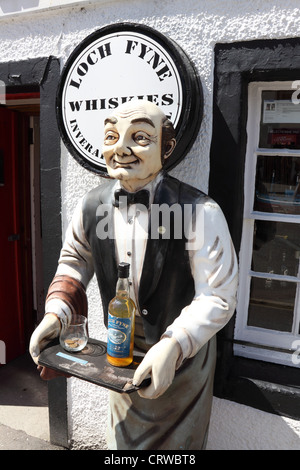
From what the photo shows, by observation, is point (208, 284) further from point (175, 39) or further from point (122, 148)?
point (175, 39)

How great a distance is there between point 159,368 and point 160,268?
15.4 inches

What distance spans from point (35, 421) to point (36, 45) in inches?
110

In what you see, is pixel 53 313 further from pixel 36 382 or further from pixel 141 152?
pixel 36 382

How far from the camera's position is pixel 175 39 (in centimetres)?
218

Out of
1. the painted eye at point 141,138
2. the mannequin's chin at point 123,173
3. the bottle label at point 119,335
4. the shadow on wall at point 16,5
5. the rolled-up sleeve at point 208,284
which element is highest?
the shadow on wall at point 16,5

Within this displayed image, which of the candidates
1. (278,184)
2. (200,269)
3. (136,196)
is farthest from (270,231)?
(136,196)

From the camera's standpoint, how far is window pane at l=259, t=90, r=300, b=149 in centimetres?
217

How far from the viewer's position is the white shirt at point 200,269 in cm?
146

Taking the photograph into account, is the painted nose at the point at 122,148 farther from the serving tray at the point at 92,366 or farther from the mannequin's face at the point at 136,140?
the serving tray at the point at 92,366

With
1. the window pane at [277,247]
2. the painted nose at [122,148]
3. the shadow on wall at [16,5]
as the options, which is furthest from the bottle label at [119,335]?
the shadow on wall at [16,5]

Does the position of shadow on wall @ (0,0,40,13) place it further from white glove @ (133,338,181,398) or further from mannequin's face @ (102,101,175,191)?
white glove @ (133,338,181,398)

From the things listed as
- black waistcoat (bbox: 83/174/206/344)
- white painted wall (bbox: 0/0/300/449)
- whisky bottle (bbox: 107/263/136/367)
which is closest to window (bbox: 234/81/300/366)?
white painted wall (bbox: 0/0/300/449)

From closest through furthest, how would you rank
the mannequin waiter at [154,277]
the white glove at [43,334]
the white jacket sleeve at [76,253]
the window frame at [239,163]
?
the mannequin waiter at [154,277], the white glove at [43,334], the white jacket sleeve at [76,253], the window frame at [239,163]

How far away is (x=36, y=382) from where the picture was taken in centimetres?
373
